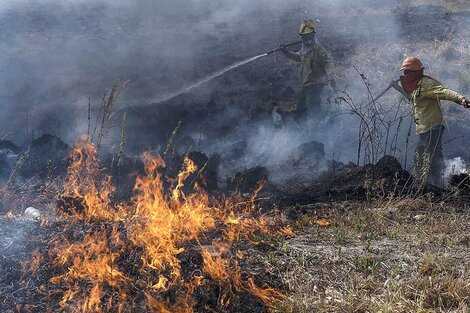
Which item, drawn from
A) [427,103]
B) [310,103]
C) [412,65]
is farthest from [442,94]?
[310,103]

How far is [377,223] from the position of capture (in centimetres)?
481

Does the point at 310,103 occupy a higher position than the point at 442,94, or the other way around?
the point at 442,94

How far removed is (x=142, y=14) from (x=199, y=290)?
9.83m

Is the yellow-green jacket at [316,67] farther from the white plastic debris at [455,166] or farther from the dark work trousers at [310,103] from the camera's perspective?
the white plastic debris at [455,166]

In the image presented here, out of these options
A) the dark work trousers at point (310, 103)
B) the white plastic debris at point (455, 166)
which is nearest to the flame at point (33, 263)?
the white plastic debris at point (455, 166)

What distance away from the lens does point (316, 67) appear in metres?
8.15

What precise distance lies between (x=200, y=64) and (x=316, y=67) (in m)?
2.85

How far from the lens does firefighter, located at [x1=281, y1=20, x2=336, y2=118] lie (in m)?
8.03

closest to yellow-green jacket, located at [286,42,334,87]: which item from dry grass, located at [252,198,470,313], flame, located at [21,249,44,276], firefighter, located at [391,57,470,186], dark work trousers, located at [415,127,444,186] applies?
firefighter, located at [391,57,470,186]

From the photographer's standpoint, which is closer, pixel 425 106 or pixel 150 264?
pixel 150 264

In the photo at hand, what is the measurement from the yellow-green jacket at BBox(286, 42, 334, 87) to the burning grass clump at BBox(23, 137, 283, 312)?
436cm

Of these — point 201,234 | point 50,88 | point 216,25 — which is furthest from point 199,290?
point 216,25

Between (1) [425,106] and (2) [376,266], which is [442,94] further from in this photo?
(2) [376,266]

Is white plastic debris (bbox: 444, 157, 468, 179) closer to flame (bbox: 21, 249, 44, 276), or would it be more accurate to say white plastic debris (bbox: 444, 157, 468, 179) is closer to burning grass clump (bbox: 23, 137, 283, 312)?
burning grass clump (bbox: 23, 137, 283, 312)
